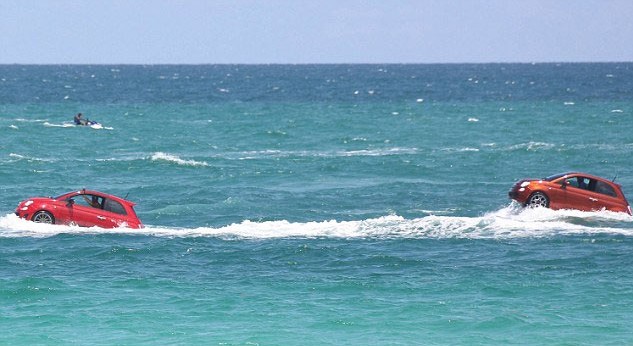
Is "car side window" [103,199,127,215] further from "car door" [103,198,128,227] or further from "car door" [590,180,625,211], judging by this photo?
"car door" [590,180,625,211]

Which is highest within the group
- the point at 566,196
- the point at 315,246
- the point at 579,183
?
the point at 579,183

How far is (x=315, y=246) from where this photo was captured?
30.7 metres

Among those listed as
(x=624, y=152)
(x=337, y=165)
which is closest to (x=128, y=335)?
(x=337, y=165)

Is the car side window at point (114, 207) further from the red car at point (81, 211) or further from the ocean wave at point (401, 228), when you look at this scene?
the ocean wave at point (401, 228)

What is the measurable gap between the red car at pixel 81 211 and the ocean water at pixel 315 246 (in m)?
0.38

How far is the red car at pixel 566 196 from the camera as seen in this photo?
3625 centimetres

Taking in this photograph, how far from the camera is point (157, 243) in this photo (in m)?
31.0

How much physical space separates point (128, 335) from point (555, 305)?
28.7ft

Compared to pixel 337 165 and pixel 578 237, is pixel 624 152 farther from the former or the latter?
pixel 578 237

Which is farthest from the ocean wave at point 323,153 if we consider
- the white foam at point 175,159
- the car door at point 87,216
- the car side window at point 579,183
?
the car door at point 87,216

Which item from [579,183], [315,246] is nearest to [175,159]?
[579,183]

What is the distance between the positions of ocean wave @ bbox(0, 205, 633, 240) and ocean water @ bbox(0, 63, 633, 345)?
100 millimetres

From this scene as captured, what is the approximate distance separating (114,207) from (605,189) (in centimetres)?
1529

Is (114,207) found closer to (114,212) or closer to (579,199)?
(114,212)
